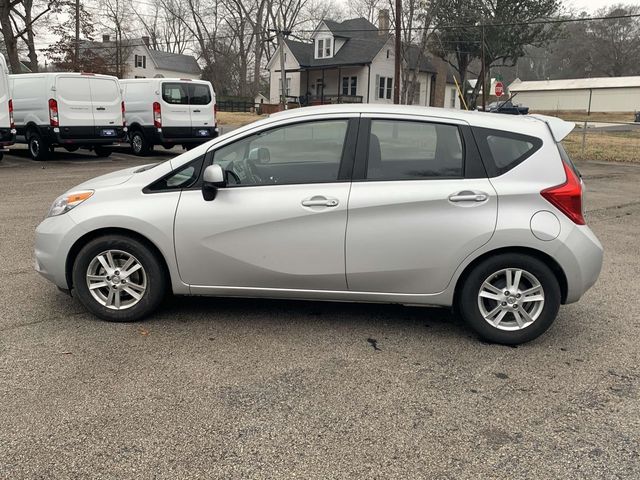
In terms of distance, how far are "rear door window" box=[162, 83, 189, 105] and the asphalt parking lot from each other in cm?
1233

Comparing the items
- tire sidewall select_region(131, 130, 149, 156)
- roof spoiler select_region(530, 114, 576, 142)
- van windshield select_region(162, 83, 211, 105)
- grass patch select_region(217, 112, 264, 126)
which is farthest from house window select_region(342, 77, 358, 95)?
Answer: roof spoiler select_region(530, 114, 576, 142)

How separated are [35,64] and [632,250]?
3497 cm

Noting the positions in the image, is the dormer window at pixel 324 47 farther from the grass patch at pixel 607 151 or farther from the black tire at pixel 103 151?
the black tire at pixel 103 151

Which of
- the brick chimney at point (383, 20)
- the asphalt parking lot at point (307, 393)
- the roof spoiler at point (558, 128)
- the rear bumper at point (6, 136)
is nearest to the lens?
the asphalt parking lot at point (307, 393)

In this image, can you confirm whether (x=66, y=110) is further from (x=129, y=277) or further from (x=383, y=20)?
(x=383, y=20)

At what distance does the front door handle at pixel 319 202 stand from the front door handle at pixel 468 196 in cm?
80

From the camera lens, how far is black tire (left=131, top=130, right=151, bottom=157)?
1759 centimetres

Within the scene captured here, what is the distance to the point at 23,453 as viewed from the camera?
2.86 metres

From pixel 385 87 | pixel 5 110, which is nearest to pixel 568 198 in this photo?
pixel 5 110

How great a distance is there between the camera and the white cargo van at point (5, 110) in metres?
13.9

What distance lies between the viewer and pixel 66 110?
15.3 meters

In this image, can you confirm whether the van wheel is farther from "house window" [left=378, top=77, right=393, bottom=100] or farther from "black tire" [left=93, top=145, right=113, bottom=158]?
"house window" [left=378, top=77, right=393, bottom=100]

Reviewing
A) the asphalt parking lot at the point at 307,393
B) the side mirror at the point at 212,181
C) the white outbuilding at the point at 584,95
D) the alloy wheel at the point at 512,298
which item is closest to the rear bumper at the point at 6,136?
the asphalt parking lot at the point at 307,393

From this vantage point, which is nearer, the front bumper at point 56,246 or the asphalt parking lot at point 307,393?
the asphalt parking lot at point 307,393
